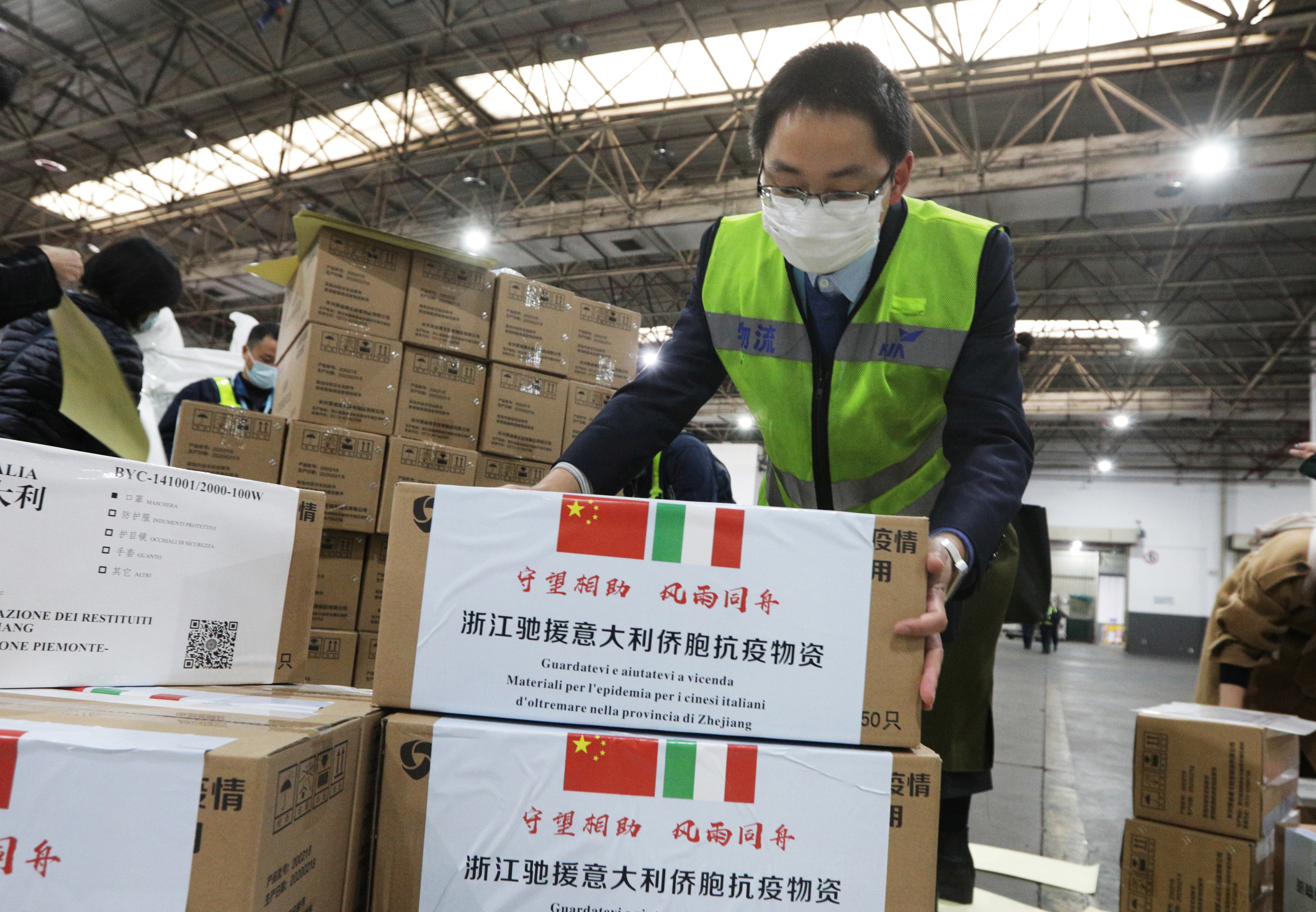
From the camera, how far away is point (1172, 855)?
70.6 inches

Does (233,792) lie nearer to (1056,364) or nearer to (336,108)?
(336,108)

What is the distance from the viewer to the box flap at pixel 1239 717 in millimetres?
1777

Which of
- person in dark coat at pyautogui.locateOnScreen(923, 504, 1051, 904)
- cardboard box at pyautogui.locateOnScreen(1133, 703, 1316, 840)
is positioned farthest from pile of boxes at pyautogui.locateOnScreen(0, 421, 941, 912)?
cardboard box at pyautogui.locateOnScreen(1133, 703, 1316, 840)

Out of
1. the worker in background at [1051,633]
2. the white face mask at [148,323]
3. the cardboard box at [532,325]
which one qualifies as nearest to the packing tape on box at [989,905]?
the cardboard box at [532,325]

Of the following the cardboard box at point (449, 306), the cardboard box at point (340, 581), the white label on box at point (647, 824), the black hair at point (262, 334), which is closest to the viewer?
the white label on box at point (647, 824)

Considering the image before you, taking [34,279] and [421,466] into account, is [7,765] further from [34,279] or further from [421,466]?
[421,466]

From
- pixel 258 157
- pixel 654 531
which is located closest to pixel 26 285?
pixel 654 531

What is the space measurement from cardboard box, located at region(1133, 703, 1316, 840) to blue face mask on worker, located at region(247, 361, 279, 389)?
3.22 metres

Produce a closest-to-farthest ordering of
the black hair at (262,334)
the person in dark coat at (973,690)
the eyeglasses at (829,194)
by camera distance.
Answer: the eyeglasses at (829,194) → the person in dark coat at (973,690) → the black hair at (262,334)

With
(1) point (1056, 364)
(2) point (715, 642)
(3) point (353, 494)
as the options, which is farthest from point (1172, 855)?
(1) point (1056, 364)

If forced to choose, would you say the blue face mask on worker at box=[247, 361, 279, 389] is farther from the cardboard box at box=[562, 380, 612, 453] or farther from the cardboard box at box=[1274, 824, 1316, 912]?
the cardboard box at box=[1274, 824, 1316, 912]

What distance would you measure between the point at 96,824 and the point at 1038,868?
2389 mm

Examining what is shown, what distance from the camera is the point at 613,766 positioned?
2.62 feet

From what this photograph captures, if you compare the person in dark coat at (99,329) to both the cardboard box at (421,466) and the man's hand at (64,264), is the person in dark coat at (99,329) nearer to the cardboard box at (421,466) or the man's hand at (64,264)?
the man's hand at (64,264)
